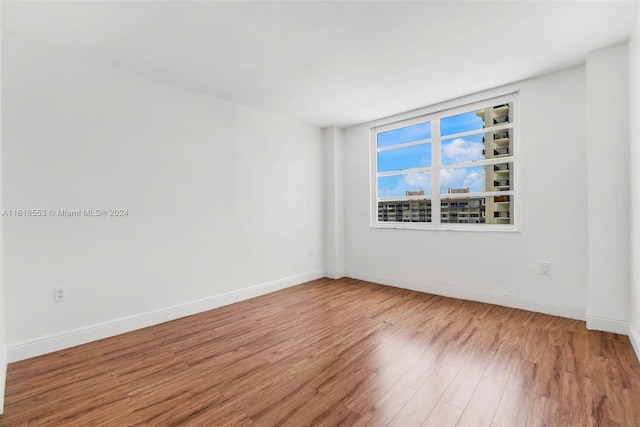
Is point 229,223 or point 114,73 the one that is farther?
point 229,223

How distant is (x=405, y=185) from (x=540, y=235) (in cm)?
173

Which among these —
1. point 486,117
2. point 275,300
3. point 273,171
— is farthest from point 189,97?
point 486,117

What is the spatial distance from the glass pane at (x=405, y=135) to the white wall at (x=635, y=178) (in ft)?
6.44

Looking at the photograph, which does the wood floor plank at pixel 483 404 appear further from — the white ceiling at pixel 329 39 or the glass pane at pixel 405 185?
the glass pane at pixel 405 185

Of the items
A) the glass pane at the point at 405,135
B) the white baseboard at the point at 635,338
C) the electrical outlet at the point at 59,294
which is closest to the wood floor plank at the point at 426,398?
the white baseboard at the point at 635,338

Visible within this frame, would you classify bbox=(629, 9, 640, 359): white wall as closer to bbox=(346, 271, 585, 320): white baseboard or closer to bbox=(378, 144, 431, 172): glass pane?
bbox=(346, 271, 585, 320): white baseboard

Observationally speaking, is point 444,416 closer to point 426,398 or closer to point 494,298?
point 426,398

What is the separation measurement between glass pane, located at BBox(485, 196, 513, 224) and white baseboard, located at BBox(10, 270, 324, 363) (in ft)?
9.53

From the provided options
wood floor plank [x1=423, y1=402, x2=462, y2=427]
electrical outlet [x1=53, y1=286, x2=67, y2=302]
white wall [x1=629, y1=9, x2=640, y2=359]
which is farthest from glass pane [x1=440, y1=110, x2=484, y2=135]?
electrical outlet [x1=53, y1=286, x2=67, y2=302]

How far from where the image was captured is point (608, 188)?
2.48 metres

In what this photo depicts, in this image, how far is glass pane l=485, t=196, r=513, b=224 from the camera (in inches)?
130

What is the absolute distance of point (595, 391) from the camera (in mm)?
1710

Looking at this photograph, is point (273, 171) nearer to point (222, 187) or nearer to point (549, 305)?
point (222, 187)

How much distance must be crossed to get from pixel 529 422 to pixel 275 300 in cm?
270
